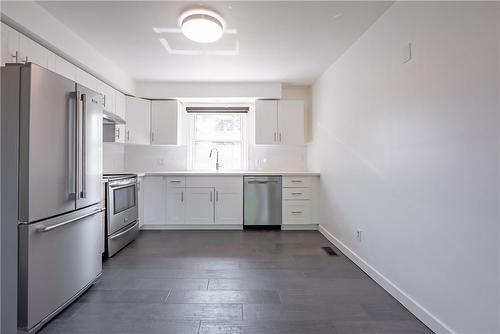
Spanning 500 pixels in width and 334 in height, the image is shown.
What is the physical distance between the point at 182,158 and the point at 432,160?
3893 millimetres

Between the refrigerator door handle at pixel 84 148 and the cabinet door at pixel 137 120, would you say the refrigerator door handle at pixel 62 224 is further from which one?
the cabinet door at pixel 137 120

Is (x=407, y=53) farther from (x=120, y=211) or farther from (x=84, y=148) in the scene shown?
(x=120, y=211)

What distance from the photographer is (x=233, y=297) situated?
6.86 ft

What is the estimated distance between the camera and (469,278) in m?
1.43

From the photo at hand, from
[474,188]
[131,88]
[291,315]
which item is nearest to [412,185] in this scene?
[474,188]

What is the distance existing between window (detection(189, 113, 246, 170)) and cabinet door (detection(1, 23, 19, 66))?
2.85m

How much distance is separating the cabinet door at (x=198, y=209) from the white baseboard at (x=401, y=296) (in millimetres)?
2051

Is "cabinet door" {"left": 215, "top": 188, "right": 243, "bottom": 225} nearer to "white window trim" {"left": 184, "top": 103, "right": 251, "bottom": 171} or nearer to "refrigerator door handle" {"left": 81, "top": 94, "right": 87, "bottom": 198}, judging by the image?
"white window trim" {"left": 184, "top": 103, "right": 251, "bottom": 171}

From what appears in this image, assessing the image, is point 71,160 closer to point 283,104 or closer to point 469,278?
point 469,278

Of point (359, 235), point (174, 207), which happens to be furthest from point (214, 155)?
point (359, 235)

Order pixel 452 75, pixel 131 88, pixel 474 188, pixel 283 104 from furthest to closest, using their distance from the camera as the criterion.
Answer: pixel 283 104
pixel 131 88
pixel 452 75
pixel 474 188

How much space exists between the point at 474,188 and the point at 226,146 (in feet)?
12.6

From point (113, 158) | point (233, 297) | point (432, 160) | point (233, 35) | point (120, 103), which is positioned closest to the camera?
point (432, 160)

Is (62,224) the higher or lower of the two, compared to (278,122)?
lower
